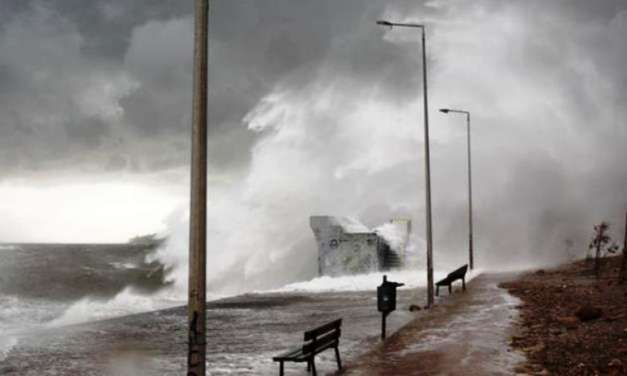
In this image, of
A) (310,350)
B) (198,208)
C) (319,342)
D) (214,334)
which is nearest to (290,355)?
(310,350)

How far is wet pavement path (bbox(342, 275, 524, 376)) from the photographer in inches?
433

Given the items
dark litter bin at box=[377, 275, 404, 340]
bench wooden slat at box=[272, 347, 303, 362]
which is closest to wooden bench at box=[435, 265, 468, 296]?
dark litter bin at box=[377, 275, 404, 340]

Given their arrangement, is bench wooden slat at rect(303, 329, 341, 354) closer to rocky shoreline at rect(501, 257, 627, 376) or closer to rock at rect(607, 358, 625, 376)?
rocky shoreline at rect(501, 257, 627, 376)

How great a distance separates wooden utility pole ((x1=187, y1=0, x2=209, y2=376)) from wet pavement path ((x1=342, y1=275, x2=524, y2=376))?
3674 millimetres

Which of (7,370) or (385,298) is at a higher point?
(385,298)

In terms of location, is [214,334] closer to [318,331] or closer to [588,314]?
[318,331]

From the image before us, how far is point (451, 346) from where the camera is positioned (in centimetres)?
1323

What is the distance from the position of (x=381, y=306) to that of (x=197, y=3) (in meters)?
8.85

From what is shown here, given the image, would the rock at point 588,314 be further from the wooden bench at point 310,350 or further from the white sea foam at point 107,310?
the white sea foam at point 107,310

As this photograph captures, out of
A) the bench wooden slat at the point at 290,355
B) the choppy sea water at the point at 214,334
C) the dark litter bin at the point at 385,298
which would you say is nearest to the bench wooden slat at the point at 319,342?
the bench wooden slat at the point at 290,355

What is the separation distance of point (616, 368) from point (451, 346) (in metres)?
3.57

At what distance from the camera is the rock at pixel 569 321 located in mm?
15167

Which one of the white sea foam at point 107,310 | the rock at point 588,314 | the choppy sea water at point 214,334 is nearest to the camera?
the choppy sea water at point 214,334

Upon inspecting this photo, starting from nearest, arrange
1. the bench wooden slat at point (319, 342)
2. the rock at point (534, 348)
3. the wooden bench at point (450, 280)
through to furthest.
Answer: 1. the bench wooden slat at point (319, 342)
2. the rock at point (534, 348)
3. the wooden bench at point (450, 280)
